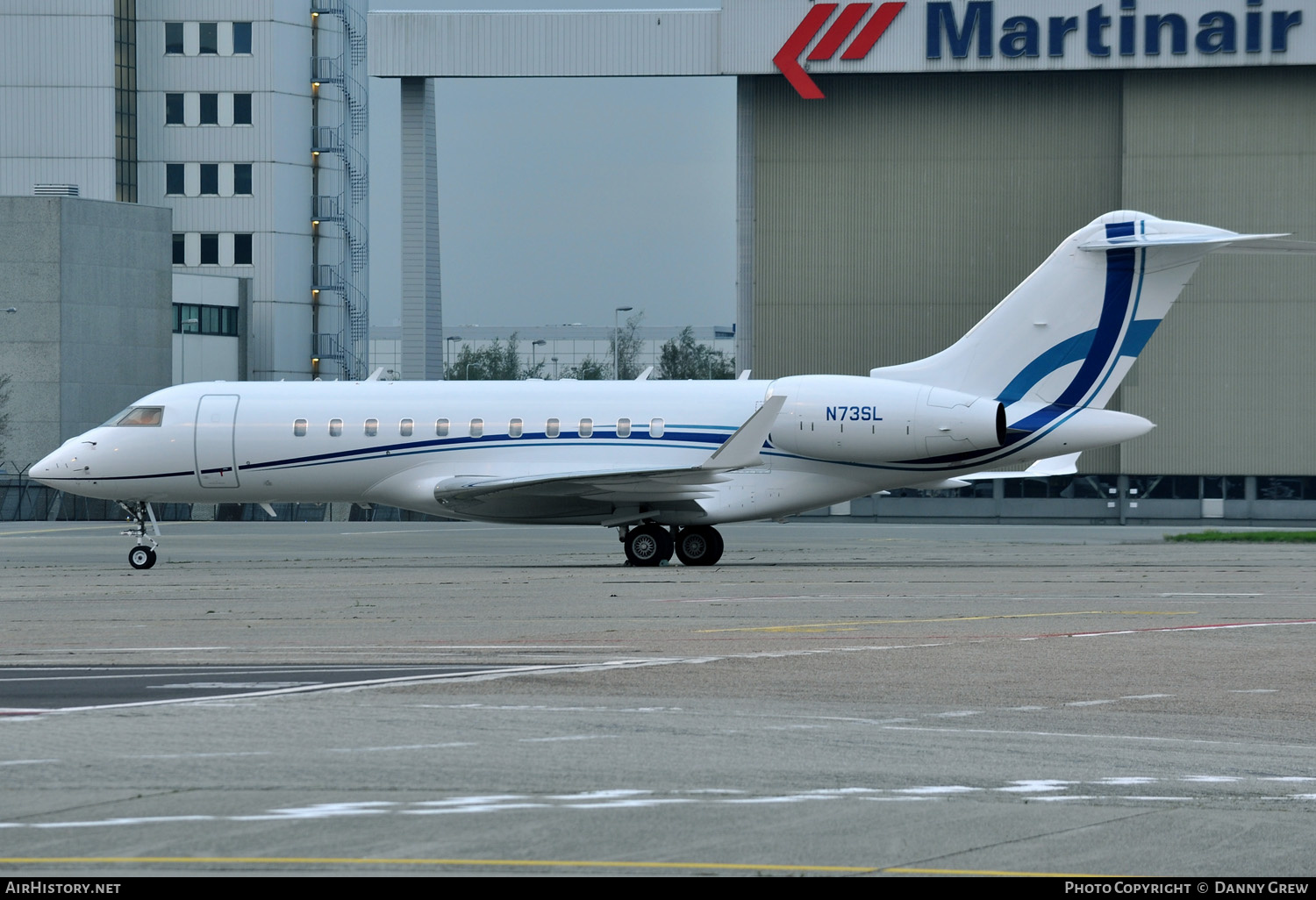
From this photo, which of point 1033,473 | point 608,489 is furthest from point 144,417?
point 1033,473

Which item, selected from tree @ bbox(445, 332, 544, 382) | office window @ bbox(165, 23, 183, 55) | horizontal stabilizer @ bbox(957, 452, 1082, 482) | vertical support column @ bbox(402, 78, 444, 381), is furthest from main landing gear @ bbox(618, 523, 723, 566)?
tree @ bbox(445, 332, 544, 382)

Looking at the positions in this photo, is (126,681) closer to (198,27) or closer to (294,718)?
(294,718)

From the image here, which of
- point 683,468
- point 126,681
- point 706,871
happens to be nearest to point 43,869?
point 706,871

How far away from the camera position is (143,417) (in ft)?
102

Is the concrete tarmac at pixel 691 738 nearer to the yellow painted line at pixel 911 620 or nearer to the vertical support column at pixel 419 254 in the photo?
the yellow painted line at pixel 911 620

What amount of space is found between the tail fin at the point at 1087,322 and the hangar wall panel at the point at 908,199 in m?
31.4

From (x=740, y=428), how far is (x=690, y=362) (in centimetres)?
8995

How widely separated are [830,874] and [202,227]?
276ft

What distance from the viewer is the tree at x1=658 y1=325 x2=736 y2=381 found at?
116375mm

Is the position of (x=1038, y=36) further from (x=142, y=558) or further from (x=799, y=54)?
(x=142, y=558)

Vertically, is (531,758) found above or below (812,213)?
below

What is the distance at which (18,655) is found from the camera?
14484 millimetres

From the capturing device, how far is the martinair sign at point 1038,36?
2286 inches

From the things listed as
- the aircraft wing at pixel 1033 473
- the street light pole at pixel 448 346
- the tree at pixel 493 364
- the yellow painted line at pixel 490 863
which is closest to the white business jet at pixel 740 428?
the aircraft wing at pixel 1033 473
